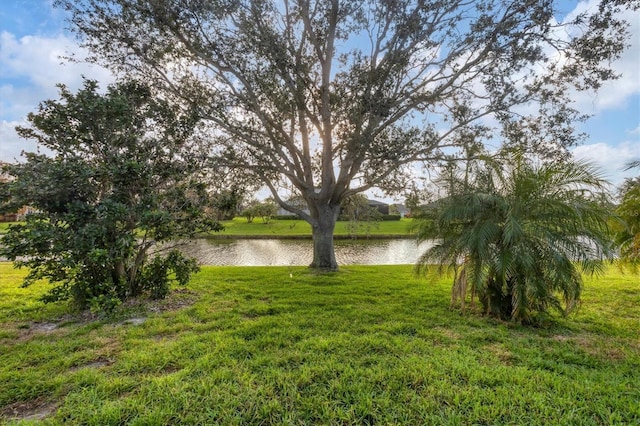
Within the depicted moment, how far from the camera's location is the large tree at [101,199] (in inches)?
173

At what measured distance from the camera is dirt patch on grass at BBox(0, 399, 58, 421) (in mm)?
2447

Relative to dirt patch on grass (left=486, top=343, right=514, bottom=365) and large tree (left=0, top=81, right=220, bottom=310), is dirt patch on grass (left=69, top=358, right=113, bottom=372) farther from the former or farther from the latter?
dirt patch on grass (left=486, top=343, right=514, bottom=365)

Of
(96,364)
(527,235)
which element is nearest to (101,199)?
(96,364)

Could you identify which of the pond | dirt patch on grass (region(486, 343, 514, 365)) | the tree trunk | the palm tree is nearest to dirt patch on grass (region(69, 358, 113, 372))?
dirt patch on grass (region(486, 343, 514, 365))

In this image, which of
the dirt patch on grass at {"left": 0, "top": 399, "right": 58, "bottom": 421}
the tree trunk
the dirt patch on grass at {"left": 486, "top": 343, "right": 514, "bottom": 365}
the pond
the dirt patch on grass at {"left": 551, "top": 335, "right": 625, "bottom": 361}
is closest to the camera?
the dirt patch on grass at {"left": 0, "top": 399, "right": 58, "bottom": 421}

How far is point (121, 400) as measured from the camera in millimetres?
2590

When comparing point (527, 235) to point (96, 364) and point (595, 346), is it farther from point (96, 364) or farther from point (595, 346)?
point (96, 364)

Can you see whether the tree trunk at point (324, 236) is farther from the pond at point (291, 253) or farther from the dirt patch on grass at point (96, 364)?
the dirt patch on grass at point (96, 364)

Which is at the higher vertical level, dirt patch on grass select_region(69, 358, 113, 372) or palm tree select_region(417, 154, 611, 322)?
palm tree select_region(417, 154, 611, 322)

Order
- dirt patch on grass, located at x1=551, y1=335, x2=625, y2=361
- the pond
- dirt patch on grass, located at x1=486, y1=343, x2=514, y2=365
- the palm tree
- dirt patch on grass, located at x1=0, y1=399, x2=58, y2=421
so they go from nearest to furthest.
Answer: dirt patch on grass, located at x1=0, y1=399, x2=58, y2=421 < dirt patch on grass, located at x1=486, y1=343, x2=514, y2=365 < dirt patch on grass, located at x1=551, y1=335, x2=625, y2=361 < the palm tree < the pond

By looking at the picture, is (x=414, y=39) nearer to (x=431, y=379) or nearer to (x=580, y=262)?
(x=580, y=262)

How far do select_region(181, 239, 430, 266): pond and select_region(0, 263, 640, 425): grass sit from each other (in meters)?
7.41

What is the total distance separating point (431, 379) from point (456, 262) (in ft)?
8.47

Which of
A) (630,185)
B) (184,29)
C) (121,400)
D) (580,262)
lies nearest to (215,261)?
(184,29)
